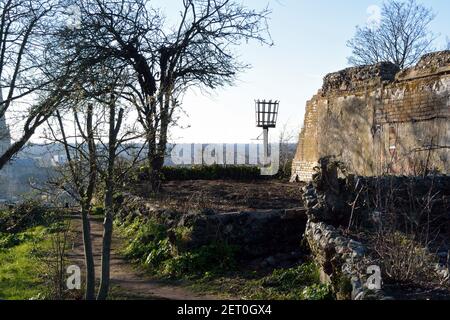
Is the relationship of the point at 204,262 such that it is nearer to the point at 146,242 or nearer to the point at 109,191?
the point at 146,242

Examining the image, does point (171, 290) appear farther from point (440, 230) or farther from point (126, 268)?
point (440, 230)

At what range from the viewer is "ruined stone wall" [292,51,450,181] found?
10.5m

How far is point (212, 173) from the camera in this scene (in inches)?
817

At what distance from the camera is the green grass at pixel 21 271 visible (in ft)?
26.9

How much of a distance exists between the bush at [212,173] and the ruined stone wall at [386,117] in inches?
159

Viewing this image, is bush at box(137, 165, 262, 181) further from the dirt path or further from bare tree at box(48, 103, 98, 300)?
bare tree at box(48, 103, 98, 300)

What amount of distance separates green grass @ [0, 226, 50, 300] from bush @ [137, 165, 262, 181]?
7.64 meters

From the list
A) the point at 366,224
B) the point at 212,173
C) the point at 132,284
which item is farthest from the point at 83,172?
the point at 212,173

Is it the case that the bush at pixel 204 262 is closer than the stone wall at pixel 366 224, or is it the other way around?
the stone wall at pixel 366 224

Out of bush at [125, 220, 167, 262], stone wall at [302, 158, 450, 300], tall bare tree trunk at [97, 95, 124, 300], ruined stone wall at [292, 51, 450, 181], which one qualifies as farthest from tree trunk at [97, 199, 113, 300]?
ruined stone wall at [292, 51, 450, 181]

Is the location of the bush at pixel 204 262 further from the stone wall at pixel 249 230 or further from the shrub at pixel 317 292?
the shrub at pixel 317 292

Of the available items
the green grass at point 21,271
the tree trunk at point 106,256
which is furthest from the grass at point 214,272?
the green grass at point 21,271

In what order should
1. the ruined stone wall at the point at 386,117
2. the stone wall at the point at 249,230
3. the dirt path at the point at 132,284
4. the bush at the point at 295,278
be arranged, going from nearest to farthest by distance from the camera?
the bush at the point at 295,278, the dirt path at the point at 132,284, the stone wall at the point at 249,230, the ruined stone wall at the point at 386,117

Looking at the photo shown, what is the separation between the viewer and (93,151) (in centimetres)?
677
